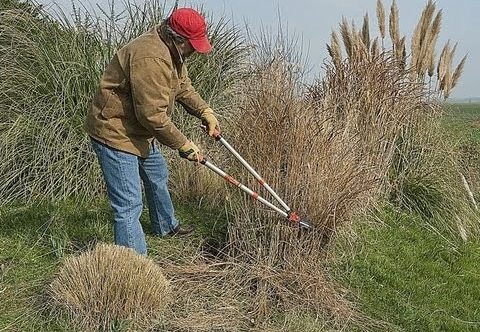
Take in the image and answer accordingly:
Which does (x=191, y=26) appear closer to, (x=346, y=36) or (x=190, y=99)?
(x=190, y=99)

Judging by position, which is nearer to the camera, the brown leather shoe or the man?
the man

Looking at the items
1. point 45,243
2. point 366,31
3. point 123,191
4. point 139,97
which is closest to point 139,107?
point 139,97

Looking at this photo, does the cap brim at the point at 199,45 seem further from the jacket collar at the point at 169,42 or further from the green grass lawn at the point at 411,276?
the green grass lawn at the point at 411,276

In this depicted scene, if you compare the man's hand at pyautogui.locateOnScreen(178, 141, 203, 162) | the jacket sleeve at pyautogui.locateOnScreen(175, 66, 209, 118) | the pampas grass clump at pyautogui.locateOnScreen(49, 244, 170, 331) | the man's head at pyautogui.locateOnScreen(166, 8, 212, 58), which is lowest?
the pampas grass clump at pyautogui.locateOnScreen(49, 244, 170, 331)

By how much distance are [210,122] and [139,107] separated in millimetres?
804

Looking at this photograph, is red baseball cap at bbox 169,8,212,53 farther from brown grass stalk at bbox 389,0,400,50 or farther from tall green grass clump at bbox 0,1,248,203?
brown grass stalk at bbox 389,0,400,50

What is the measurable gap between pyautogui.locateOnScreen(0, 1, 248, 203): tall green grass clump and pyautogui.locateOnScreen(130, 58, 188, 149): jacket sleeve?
7.01 ft

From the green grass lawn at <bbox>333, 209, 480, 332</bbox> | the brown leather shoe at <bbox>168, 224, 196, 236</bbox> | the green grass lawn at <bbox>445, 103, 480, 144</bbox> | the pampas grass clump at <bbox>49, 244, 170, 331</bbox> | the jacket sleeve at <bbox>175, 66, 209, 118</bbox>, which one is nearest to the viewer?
the pampas grass clump at <bbox>49, 244, 170, 331</bbox>

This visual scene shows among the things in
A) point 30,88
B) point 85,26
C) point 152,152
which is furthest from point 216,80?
point 152,152

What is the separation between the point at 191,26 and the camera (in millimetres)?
4078

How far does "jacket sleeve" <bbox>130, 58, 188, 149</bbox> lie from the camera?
4.07 meters

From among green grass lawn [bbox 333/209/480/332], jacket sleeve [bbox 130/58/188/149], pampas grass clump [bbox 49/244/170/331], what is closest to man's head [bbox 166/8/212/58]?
jacket sleeve [bbox 130/58/188/149]

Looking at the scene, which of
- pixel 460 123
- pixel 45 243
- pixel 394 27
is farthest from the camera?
pixel 394 27

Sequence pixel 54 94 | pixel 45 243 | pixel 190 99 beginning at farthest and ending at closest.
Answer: pixel 54 94 → pixel 45 243 → pixel 190 99
